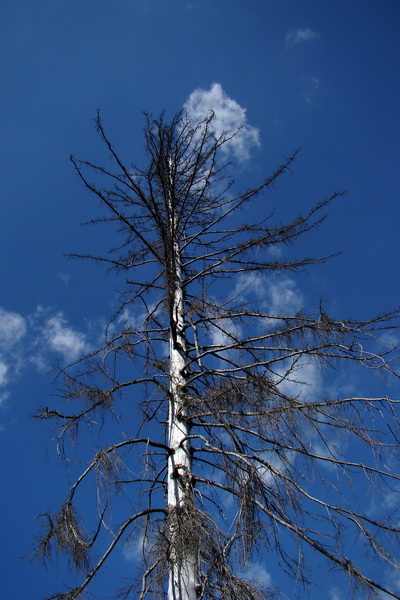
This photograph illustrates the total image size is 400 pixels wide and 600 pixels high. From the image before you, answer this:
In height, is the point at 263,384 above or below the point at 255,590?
above

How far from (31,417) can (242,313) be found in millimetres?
2155

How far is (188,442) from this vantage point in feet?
12.5

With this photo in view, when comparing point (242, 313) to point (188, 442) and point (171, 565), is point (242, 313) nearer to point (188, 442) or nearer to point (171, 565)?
point (188, 442)

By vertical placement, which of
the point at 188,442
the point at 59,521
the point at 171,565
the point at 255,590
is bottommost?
the point at 255,590

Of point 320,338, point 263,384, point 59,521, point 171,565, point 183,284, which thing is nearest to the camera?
point 171,565

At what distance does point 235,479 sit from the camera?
3043 mm

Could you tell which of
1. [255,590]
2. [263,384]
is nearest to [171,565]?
[255,590]

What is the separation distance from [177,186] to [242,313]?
2507 millimetres

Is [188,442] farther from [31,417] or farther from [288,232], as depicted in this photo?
[288,232]

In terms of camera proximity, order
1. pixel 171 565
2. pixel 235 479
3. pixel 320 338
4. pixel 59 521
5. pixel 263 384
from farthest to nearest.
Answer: pixel 320 338
pixel 263 384
pixel 59 521
pixel 235 479
pixel 171 565

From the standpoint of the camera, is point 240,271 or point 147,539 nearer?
point 147,539

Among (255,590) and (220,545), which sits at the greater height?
(220,545)

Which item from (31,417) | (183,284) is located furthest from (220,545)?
(183,284)

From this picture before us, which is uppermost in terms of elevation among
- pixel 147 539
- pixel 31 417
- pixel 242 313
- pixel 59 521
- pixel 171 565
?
pixel 242 313
